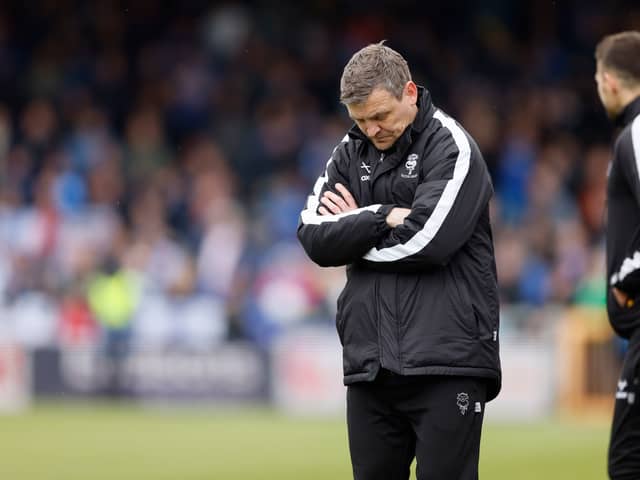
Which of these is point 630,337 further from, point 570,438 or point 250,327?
point 250,327

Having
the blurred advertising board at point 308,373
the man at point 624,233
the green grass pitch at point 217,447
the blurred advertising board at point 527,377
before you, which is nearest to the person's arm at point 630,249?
the man at point 624,233

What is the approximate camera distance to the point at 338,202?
19.4 ft

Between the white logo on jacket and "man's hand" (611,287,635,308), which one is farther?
"man's hand" (611,287,635,308)

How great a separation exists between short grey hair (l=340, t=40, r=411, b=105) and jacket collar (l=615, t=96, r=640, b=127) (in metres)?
1.29

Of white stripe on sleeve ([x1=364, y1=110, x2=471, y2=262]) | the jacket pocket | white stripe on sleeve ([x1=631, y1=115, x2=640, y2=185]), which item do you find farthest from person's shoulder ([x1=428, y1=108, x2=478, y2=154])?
white stripe on sleeve ([x1=631, y1=115, x2=640, y2=185])

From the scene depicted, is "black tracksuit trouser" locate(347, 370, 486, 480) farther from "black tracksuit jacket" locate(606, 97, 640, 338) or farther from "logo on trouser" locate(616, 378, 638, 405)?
"black tracksuit jacket" locate(606, 97, 640, 338)

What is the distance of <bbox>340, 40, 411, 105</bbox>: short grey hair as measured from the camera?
5.59 meters

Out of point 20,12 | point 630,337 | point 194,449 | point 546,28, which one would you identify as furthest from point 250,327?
point 630,337

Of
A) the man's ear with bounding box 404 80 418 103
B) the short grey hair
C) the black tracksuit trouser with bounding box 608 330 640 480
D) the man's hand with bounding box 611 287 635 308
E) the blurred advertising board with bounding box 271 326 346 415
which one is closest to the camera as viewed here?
the short grey hair

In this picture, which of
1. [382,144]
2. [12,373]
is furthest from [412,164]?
[12,373]

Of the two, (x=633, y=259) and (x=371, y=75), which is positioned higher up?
(x=371, y=75)

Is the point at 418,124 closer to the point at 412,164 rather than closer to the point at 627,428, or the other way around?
the point at 412,164

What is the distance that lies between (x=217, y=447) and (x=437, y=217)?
294 inches

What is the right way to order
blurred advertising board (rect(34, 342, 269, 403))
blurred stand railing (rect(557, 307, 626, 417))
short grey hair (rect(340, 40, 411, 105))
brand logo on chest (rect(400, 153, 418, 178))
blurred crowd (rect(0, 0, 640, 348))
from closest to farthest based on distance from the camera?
short grey hair (rect(340, 40, 411, 105)), brand logo on chest (rect(400, 153, 418, 178)), blurred stand railing (rect(557, 307, 626, 417)), blurred advertising board (rect(34, 342, 269, 403)), blurred crowd (rect(0, 0, 640, 348))
